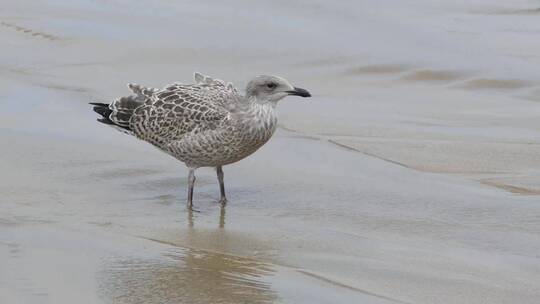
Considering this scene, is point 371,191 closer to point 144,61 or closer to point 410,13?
point 144,61

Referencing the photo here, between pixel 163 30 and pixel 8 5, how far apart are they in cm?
276

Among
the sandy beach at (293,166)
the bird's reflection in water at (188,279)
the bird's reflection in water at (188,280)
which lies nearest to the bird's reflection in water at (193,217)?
the sandy beach at (293,166)

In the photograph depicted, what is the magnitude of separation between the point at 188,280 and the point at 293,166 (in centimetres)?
285

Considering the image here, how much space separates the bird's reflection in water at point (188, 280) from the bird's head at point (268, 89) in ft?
5.58

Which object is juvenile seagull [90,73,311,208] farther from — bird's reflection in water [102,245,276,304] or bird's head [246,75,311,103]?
bird's reflection in water [102,245,276,304]

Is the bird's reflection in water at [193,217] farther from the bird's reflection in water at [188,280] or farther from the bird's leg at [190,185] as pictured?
the bird's reflection in water at [188,280]

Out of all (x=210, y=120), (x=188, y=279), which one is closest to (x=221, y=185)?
(x=210, y=120)

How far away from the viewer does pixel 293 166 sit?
29.2 feet

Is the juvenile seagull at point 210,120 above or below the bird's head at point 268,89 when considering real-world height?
below

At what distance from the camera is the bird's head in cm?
814

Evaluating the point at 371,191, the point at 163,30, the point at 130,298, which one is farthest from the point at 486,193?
the point at 163,30

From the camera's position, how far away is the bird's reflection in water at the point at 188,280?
587 cm

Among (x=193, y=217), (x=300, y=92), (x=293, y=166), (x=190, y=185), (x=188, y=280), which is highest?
(x=300, y=92)

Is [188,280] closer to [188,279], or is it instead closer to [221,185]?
[188,279]
